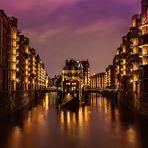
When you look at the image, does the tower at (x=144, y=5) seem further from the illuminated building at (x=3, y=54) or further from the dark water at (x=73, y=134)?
the illuminated building at (x=3, y=54)

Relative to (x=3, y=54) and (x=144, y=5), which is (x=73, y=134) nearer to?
(x=3, y=54)

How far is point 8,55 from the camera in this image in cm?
9669

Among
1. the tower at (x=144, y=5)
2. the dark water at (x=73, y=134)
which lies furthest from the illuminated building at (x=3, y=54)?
the tower at (x=144, y=5)

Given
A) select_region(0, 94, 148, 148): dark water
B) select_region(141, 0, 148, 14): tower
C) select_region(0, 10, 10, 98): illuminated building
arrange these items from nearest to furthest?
1. select_region(0, 94, 148, 148): dark water
2. select_region(141, 0, 148, 14): tower
3. select_region(0, 10, 10, 98): illuminated building

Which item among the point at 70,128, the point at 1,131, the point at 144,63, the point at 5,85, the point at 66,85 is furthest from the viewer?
the point at 66,85

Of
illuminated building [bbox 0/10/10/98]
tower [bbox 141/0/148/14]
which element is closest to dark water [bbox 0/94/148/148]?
illuminated building [bbox 0/10/10/98]

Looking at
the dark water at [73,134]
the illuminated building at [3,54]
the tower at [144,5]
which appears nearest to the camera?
the dark water at [73,134]

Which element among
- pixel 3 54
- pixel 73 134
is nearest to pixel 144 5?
pixel 3 54

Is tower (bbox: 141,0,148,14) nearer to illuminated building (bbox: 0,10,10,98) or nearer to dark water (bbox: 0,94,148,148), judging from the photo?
dark water (bbox: 0,94,148,148)

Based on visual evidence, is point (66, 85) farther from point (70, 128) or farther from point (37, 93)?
point (70, 128)

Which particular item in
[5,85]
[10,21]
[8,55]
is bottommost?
[5,85]

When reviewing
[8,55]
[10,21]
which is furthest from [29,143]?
[10,21]

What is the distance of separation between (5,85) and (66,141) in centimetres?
4323

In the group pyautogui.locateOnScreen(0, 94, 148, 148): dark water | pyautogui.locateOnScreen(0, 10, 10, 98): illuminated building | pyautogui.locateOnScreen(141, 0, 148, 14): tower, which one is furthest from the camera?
pyautogui.locateOnScreen(0, 10, 10, 98): illuminated building
